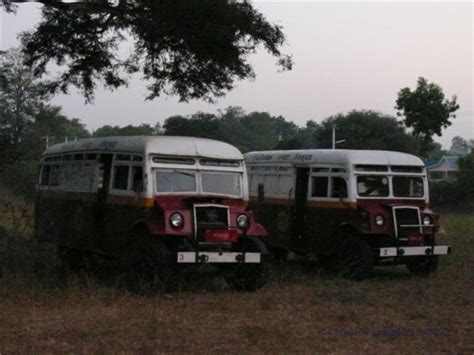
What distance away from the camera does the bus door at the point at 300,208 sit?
13.4 meters

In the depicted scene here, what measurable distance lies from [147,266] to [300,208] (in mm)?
4413

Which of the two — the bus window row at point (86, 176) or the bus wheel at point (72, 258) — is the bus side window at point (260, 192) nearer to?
the bus wheel at point (72, 258)

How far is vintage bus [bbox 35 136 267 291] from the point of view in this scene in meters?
9.83

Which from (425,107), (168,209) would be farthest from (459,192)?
(168,209)

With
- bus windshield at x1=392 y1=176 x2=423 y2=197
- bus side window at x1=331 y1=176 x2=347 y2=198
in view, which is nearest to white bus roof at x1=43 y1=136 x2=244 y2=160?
bus side window at x1=331 y1=176 x2=347 y2=198

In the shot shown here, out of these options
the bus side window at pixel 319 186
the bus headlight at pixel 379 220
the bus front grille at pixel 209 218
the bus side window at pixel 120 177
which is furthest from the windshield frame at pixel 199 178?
the bus headlight at pixel 379 220

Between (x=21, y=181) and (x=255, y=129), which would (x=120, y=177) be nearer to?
(x=21, y=181)

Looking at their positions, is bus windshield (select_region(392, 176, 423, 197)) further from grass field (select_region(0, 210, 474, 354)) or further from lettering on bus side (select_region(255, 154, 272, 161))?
lettering on bus side (select_region(255, 154, 272, 161))

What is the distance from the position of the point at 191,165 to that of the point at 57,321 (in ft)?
11.5

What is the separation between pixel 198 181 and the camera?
10.5 meters

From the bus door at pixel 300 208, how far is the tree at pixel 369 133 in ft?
141

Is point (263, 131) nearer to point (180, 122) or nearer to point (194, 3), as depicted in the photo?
point (180, 122)

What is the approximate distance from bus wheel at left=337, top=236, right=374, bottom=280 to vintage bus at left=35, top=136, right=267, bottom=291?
226 cm

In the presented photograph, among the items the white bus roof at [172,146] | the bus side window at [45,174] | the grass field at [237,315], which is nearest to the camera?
the grass field at [237,315]
